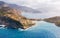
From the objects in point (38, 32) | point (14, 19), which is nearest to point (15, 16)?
point (14, 19)

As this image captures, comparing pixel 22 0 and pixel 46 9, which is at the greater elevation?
pixel 22 0

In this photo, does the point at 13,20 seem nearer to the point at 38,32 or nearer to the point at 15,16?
the point at 15,16

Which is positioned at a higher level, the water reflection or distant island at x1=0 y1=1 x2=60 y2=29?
distant island at x1=0 y1=1 x2=60 y2=29

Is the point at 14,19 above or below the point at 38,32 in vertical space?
above

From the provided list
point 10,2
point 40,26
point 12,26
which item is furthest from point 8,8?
point 40,26

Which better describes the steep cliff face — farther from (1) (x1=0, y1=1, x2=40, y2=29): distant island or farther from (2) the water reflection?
(2) the water reflection

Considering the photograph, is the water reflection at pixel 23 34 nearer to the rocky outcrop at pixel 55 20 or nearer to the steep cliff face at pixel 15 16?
the steep cliff face at pixel 15 16

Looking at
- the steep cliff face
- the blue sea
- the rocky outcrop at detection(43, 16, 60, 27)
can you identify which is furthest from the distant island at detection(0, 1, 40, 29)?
the rocky outcrop at detection(43, 16, 60, 27)

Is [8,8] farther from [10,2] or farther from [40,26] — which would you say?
[40,26]

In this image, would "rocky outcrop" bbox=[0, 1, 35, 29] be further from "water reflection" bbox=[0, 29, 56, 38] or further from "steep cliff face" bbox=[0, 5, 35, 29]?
"water reflection" bbox=[0, 29, 56, 38]
